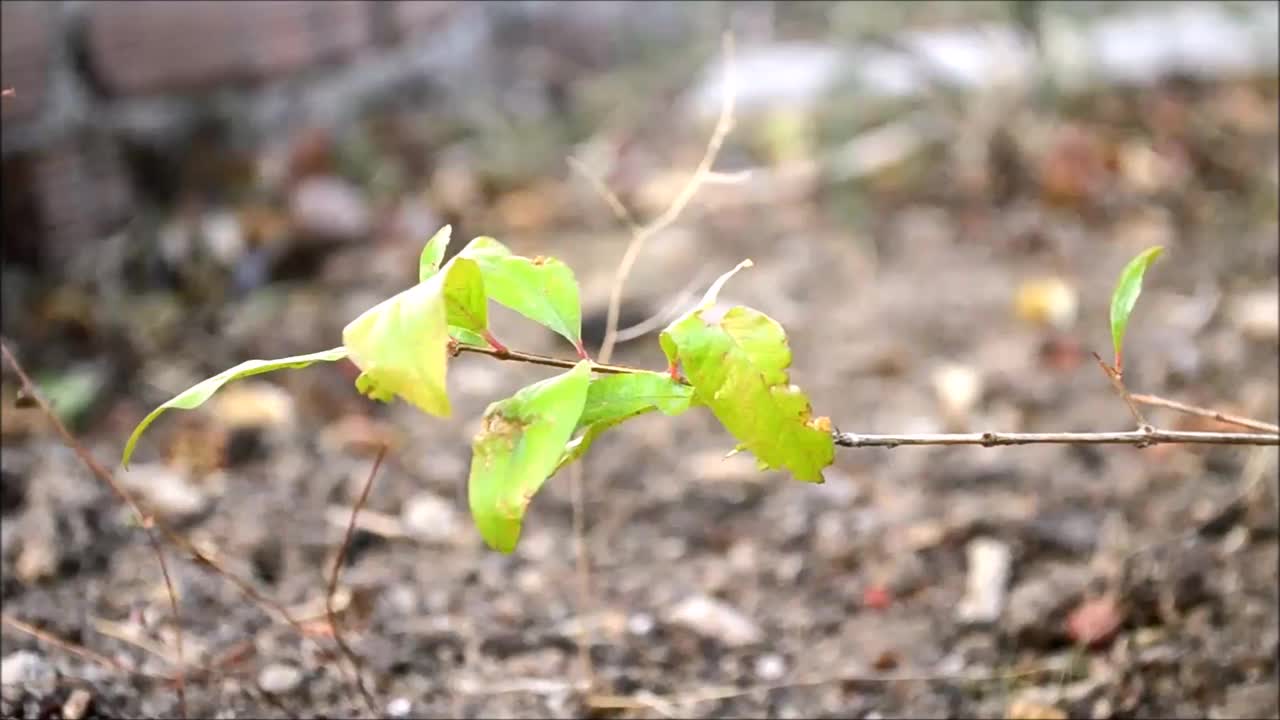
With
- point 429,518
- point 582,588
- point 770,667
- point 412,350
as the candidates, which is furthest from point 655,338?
point 412,350

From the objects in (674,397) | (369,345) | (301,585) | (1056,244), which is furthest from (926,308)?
(369,345)

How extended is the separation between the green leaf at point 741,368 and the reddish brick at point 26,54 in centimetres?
121

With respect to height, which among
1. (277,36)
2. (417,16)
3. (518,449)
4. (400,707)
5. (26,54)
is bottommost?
(400,707)

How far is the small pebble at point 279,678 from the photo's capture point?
1.03 metres

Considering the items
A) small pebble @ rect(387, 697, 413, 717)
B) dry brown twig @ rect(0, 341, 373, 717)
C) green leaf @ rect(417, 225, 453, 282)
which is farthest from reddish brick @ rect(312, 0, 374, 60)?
green leaf @ rect(417, 225, 453, 282)

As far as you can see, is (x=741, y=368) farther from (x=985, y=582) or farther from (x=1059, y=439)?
(x=985, y=582)

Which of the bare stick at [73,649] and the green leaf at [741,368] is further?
the bare stick at [73,649]

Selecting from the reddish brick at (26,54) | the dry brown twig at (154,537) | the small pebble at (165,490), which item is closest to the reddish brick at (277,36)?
the reddish brick at (26,54)

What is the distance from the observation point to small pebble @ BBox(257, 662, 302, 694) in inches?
40.4

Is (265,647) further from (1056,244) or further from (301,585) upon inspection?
(1056,244)

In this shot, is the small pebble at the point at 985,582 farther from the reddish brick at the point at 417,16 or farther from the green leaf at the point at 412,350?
the reddish brick at the point at 417,16

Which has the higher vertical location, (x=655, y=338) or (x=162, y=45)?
(x=162, y=45)

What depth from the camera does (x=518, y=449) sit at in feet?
2.12

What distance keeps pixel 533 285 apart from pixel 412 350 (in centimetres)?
15
